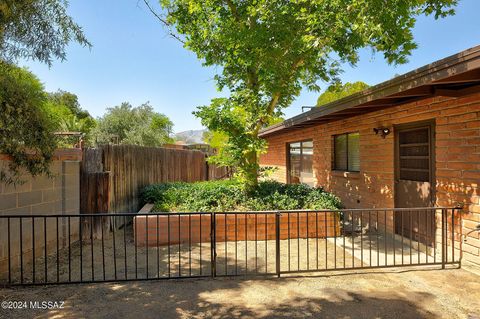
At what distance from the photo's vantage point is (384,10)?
17.3 feet

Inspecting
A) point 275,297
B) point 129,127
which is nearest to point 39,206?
point 275,297

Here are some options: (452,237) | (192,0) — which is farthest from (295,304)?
(192,0)

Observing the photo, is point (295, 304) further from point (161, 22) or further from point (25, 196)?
point (161, 22)

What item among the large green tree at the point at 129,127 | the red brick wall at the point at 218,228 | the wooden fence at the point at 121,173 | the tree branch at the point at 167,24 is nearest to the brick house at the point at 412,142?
the red brick wall at the point at 218,228

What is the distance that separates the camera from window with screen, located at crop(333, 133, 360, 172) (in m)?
8.34

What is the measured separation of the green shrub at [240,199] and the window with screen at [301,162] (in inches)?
118

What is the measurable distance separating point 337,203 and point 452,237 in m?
2.91

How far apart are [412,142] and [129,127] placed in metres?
29.7

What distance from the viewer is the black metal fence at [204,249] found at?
436cm

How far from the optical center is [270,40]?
6438 mm

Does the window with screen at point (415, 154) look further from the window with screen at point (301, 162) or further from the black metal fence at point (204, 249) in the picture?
the window with screen at point (301, 162)

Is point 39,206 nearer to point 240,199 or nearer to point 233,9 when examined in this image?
point 240,199

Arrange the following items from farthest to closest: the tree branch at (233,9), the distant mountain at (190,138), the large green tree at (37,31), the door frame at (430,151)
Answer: the distant mountain at (190,138) → the tree branch at (233,9) → the door frame at (430,151) → the large green tree at (37,31)

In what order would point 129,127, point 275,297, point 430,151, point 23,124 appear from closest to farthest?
point 23,124 → point 275,297 → point 430,151 → point 129,127
